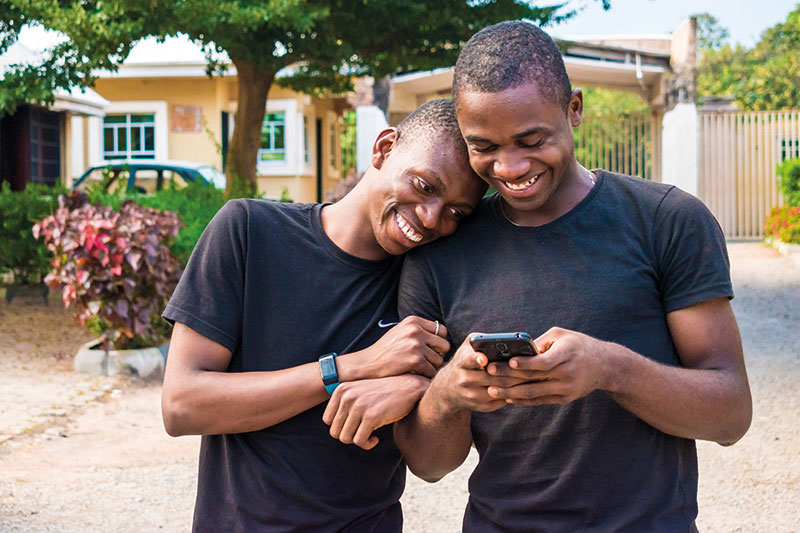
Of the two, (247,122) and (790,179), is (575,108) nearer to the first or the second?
(247,122)

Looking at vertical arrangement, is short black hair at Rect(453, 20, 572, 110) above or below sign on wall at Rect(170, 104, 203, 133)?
below

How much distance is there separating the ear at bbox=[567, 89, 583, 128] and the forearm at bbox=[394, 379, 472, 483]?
67 centimetres

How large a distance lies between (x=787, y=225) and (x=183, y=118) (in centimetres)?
1210

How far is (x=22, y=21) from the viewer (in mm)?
9562

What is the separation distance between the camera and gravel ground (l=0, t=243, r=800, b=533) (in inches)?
180

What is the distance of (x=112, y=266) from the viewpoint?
285 inches

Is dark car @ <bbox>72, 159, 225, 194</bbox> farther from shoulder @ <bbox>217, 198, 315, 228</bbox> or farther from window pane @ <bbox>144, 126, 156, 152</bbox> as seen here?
shoulder @ <bbox>217, 198, 315, 228</bbox>

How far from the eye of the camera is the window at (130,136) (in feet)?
65.1

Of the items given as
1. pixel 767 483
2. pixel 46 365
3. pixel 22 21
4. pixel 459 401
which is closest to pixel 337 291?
pixel 459 401

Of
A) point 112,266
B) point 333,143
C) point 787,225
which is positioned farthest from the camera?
point 333,143

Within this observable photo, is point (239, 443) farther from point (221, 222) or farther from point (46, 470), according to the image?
point (46, 470)

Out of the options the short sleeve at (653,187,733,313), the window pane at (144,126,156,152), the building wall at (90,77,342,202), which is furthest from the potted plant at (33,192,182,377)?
the window pane at (144,126,156,152)

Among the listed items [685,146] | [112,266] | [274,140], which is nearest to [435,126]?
[112,266]

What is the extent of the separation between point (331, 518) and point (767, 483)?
3590mm
